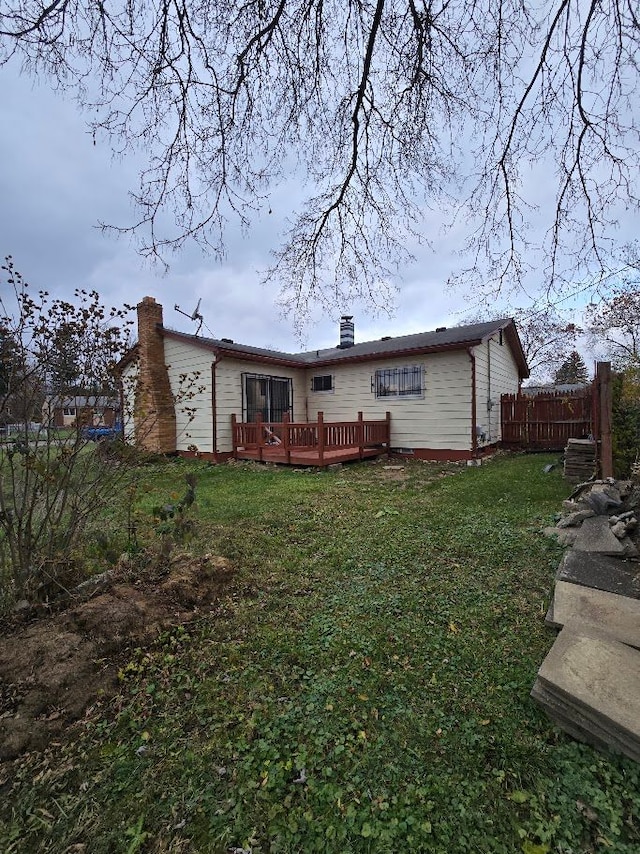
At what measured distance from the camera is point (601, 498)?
4242mm

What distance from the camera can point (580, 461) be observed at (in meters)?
6.74

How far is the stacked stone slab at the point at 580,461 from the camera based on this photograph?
6594 millimetres

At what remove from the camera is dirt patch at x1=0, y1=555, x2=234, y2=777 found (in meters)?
1.79

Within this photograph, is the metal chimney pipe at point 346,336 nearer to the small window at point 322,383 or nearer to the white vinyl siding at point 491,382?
the small window at point 322,383

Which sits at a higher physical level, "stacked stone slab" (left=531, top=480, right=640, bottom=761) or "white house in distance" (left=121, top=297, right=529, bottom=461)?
"white house in distance" (left=121, top=297, right=529, bottom=461)

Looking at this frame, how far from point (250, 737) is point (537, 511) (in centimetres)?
454

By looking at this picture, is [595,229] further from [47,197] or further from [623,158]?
[47,197]

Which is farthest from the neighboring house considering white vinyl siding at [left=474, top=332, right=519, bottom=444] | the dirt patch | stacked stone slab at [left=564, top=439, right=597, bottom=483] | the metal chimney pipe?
the metal chimney pipe

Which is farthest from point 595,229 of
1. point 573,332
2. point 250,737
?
point 250,737

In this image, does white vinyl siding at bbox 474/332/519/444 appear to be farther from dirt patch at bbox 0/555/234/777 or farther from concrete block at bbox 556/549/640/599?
dirt patch at bbox 0/555/234/777

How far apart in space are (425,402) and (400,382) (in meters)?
0.95

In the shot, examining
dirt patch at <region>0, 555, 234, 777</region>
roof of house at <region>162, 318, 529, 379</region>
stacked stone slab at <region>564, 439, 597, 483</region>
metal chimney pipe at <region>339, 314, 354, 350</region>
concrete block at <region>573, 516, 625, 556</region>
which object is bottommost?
dirt patch at <region>0, 555, 234, 777</region>

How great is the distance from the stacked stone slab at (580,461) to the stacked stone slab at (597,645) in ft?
10.6

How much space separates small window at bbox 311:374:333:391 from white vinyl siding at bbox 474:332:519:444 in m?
4.45
